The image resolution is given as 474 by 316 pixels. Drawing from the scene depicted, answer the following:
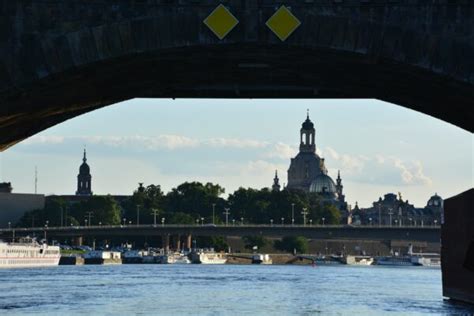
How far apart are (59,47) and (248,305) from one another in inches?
2178

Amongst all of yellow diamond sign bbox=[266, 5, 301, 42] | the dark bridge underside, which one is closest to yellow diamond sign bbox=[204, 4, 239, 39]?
the dark bridge underside

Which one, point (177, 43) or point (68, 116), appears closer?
point (177, 43)

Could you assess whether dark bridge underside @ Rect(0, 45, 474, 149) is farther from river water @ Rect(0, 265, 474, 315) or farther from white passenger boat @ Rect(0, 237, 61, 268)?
white passenger boat @ Rect(0, 237, 61, 268)

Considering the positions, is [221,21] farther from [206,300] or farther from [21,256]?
Result: [21,256]

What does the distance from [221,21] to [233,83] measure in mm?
9517

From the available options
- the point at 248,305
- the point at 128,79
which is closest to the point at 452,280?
the point at 248,305

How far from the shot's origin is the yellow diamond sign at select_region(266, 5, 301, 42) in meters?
30.2

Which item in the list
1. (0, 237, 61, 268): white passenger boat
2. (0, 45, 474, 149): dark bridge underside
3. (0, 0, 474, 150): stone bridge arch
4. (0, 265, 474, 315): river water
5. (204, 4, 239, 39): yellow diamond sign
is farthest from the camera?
(0, 237, 61, 268): white passenger boat

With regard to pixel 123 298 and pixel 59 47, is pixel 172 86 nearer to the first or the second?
pixel 59 47

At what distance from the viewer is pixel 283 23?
3023cm

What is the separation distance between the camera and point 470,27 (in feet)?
100

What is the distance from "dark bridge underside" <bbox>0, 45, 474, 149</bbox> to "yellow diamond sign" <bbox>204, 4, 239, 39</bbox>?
0.58 m

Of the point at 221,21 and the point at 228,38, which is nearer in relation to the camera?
the point at 221,21

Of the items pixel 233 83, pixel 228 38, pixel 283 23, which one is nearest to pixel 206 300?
pixel 233 83
